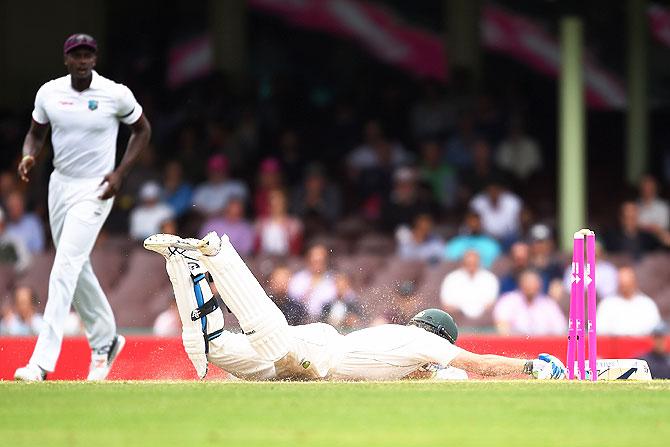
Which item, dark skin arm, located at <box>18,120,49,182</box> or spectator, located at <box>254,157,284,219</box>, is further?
spectator, located at <box>254,157,284,219</box>

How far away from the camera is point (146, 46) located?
81.8 ft

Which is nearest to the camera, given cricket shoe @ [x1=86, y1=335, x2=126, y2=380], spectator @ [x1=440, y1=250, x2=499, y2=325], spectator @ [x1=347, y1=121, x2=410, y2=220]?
cricket shoe @ [x1=86, y1=335, x2=126, y2=380]

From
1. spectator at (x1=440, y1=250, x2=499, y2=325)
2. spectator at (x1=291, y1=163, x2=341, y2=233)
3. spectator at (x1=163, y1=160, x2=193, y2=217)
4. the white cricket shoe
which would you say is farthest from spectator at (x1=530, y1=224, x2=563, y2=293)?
the white cricket shoe

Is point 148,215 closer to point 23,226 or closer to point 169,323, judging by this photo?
point 23,226

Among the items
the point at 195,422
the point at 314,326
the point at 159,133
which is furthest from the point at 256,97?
the point at 195,422

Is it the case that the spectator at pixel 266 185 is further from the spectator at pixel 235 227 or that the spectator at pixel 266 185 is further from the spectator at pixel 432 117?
the spectator at pixel 432 117

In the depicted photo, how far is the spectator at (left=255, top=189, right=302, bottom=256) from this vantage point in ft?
59.0

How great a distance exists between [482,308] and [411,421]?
7.69m

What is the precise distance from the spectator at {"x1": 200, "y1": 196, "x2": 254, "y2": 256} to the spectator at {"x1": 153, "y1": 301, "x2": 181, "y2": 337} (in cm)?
161

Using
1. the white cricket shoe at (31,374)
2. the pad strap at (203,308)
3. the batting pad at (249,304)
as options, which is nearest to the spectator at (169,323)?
the white cricket shoe at (31,374)

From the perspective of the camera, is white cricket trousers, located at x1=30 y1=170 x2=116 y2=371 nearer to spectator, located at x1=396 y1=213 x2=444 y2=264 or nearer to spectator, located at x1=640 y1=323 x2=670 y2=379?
spectator, located at x1=640 y1=323 x2=670 y2=379

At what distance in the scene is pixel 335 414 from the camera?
898cm

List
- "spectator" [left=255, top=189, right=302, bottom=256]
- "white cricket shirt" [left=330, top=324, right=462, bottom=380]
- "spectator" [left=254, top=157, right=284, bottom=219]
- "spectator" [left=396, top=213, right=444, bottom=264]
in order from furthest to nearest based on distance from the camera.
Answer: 1. "spectator" [left=254, top=157, right=284, bottom=219]
2. "spectator" [left=255, top=189, right=302, bottom=256]
3. "spectator" [left=396, top=213, right=444, bottom=264]
4. "white cricket shirt" [left=330, top=324, right=462, bottom=380]

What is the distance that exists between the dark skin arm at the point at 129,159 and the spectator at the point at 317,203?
Answer: 7.33m
